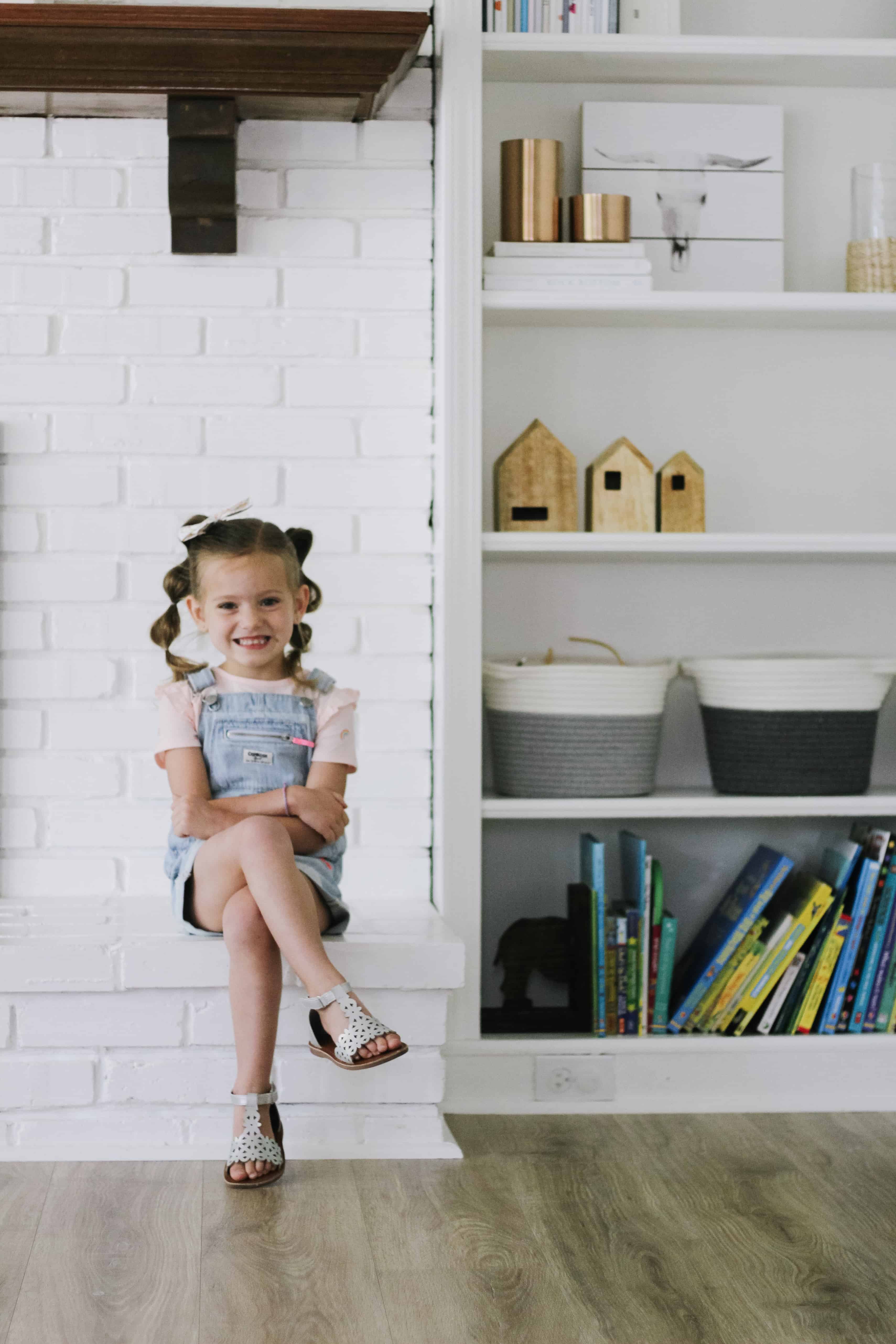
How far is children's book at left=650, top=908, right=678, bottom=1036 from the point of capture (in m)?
2.05

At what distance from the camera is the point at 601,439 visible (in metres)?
2.25

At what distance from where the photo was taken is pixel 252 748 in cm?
189

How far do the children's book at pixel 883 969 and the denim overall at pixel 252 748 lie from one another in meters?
0.88

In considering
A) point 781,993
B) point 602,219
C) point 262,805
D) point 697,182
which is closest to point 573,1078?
point 781,993

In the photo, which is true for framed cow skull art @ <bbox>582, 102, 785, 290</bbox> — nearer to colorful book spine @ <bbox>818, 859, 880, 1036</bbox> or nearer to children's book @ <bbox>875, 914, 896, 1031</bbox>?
colorful book spine @ <bbox>818, 859, 880, 1036</bbox>

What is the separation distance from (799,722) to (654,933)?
41 cm

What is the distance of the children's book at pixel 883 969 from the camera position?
2.04 metres

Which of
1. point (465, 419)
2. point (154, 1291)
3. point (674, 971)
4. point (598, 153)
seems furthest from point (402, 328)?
point (154, 1291)

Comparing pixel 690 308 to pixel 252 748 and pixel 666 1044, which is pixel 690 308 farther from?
pixel 666 1044

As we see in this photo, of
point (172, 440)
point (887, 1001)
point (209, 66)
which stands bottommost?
point (887, 1001)

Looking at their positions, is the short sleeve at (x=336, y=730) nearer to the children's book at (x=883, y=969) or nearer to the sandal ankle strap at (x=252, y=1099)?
the sandal ankle strap at (x=252, y=1099)

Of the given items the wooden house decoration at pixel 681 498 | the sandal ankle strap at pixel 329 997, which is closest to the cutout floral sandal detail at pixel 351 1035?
the sandal ankle strap at pixel 329 997

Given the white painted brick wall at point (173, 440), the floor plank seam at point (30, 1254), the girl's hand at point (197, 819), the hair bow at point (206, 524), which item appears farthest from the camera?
the white painted brick wall at point (173, 440)

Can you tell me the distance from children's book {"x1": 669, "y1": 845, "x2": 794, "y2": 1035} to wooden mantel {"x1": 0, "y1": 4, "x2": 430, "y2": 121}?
141 centimetres
